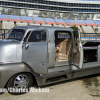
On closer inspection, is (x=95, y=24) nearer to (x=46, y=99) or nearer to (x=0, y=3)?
(x=0, y=3)

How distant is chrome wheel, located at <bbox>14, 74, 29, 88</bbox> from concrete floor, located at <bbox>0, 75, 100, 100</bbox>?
0.30 meters

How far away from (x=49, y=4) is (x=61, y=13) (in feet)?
24.7

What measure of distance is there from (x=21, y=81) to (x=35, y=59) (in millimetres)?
774

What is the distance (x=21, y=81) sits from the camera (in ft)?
12.0

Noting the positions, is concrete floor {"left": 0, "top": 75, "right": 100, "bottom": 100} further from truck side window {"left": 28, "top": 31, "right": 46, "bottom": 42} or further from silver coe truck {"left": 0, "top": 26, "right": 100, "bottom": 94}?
truck side window {"left": 28, "top": 31, "right": 46, "bottom": 42}

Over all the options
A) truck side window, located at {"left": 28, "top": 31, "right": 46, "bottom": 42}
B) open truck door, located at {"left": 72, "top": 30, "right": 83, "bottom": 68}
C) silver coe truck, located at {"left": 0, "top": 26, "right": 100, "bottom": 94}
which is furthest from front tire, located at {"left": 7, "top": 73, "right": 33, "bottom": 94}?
open truck door, located at {"left": 72, "top": 30, "right": 83, "bottom": 68}

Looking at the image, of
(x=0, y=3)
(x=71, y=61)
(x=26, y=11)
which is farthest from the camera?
(x=26, y=11)

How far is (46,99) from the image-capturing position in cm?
349

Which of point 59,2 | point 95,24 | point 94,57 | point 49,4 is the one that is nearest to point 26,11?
point 49,4

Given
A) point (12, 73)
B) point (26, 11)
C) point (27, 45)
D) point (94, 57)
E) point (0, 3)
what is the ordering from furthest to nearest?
point (26, 11), point (0, 3), point (94, 57), point (27, 45), point (12, 73)

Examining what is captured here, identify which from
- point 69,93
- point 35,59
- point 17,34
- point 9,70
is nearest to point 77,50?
point 69,93

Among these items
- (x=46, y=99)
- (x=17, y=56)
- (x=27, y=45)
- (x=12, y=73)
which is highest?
(x=27, y=45)

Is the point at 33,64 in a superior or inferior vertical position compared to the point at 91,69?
superior

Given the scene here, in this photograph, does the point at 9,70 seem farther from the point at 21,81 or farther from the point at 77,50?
the point at 77,50
